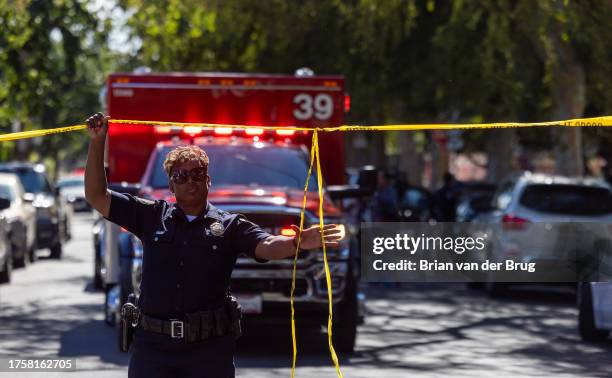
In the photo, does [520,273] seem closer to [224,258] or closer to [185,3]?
[224,258]

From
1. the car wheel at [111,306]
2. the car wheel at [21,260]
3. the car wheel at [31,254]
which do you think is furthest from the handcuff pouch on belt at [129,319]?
the car wheel at [31,254]

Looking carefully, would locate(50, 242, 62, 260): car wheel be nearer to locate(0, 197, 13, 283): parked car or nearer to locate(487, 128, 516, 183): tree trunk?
locate(0, 197, 13, 283): parked car

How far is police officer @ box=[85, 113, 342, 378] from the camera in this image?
6285 millimetres

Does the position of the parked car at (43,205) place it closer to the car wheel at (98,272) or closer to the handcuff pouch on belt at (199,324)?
the car wheel at (98,272)

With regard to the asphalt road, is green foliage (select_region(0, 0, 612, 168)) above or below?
above

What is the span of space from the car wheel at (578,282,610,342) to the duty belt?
767 cm

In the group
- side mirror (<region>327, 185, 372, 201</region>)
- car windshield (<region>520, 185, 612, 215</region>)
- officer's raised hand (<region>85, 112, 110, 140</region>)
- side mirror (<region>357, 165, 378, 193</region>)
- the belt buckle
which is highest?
officer's raised hand (<region>85, 112, 110, 140</region>)

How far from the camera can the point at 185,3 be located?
2508cm

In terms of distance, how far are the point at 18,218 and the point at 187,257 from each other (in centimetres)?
1674

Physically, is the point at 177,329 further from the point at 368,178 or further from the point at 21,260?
the point at 21,260

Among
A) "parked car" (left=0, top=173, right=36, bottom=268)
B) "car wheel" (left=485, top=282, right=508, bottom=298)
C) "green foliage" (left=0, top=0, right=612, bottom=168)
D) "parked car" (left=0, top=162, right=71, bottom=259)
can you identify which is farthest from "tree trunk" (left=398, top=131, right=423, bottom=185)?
"car wheel" (left=485, top=282, right=508, bottom=298)

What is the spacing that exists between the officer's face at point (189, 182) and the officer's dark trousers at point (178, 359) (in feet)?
2.08

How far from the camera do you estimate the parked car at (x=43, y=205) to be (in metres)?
26.4

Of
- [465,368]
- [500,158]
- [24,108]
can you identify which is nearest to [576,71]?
[24,108]
